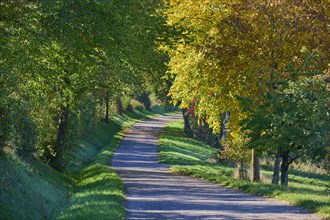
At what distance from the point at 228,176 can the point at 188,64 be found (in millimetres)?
6485

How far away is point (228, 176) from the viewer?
3098 cm

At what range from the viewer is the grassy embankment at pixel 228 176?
18531 mm

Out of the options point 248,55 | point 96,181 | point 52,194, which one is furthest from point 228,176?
point 52,194

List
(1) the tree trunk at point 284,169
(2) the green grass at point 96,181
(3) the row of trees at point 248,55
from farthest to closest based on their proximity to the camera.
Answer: (1) the tree trunk at point 284,169, (3) the row of trees at point 248,55, (2) the green grass at point 96,181

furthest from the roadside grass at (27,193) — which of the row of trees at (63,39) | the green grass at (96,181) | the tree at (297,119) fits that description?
the tree at (297,119)

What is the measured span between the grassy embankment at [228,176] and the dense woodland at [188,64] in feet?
3.99

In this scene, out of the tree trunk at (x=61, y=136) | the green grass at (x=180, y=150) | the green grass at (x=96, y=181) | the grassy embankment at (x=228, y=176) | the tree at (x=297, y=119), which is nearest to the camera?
the green grass at (x=96, y=181)

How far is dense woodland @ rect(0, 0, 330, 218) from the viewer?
16.8 meters

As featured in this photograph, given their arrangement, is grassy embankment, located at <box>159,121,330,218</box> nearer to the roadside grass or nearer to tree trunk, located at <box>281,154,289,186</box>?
tree trunk, located at <box>281,154,289,186</box>

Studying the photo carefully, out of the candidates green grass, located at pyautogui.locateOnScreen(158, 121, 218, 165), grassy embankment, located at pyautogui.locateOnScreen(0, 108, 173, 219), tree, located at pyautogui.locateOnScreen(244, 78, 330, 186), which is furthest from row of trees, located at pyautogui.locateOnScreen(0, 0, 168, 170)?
green grass, located at pyautogui.locateOnScreen(158, 121, 218, 165)

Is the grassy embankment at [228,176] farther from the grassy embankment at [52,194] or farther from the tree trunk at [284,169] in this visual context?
the grassy embankment at [52,194]

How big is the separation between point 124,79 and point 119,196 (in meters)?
12.7

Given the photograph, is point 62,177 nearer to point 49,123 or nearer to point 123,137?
point 49,123

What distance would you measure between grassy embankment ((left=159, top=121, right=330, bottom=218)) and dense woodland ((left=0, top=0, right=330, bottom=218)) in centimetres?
122
